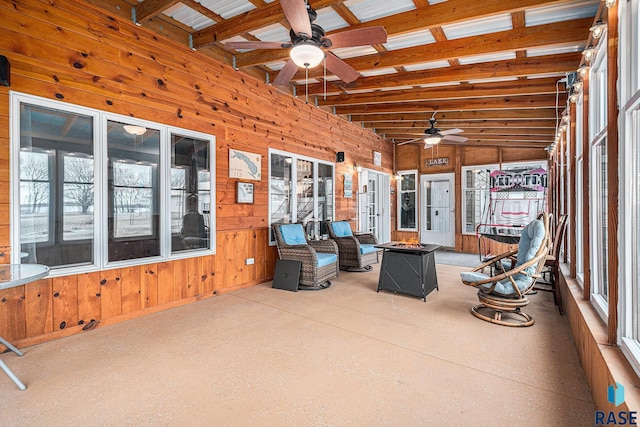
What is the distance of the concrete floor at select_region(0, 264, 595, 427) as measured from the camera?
1.89m

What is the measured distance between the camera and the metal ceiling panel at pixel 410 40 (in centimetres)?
374

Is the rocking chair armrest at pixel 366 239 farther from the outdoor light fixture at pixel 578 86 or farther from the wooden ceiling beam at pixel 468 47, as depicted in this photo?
the outdoor light fixture at pixel 578 86

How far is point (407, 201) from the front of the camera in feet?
31.4

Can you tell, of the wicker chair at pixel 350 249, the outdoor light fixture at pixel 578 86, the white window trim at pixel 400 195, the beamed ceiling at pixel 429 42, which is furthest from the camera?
the white window trim at pixel 400 195

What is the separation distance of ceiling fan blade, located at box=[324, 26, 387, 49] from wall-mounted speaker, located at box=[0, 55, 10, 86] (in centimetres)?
272

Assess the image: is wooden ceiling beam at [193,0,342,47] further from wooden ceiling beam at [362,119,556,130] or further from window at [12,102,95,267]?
wooden ceiling beam at [362,119,556,130]

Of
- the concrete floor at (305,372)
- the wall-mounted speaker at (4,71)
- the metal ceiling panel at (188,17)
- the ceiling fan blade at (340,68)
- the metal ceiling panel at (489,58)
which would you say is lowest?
the concrete floor at (305,372)

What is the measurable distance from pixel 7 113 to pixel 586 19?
5.45m

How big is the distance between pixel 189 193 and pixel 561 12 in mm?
4548

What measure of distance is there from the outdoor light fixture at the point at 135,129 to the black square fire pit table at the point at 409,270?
341 cm

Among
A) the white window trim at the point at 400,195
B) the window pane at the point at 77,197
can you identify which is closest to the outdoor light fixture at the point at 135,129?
the window pane at the point at 77,197

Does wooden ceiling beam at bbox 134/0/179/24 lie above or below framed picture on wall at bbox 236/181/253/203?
above

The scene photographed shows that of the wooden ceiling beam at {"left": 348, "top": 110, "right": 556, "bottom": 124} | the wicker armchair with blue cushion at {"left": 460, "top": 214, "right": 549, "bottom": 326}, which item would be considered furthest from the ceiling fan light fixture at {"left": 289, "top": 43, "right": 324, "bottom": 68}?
the wooden ceiling beam at {"left": 348, "top": 110, "right": 556, "bottom": 124}

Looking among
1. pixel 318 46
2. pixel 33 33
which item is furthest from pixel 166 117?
pixel 318 46
